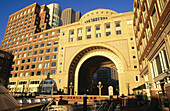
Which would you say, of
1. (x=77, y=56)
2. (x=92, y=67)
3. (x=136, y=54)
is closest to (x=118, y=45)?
(x=136, y=54)

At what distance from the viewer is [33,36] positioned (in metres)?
59.1

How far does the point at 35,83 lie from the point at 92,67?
25571 mm

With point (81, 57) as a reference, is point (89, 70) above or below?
below

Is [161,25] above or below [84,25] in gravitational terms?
below

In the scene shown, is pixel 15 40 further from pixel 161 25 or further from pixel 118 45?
pixel 161 25

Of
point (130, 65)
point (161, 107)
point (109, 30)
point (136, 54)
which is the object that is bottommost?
point (161, 107)

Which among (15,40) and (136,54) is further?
(15,40)

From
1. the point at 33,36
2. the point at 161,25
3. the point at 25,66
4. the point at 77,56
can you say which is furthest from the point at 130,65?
the point at 33,36

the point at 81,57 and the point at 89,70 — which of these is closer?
the point at 81,57

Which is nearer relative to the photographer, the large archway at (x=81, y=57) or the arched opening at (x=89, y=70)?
the large archway at (x=81, y=57)

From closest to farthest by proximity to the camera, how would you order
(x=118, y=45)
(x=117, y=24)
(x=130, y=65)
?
(x=130, y=65)
(x=118, y=45)
(x=117, y=24)

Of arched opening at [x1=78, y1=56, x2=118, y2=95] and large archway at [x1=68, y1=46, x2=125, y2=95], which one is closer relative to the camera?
large archway at [x1=68, y1=46, x2=125, y2=95]

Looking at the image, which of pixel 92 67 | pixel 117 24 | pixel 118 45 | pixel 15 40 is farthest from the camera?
pixel 15 40

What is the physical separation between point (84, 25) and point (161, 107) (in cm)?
3933
